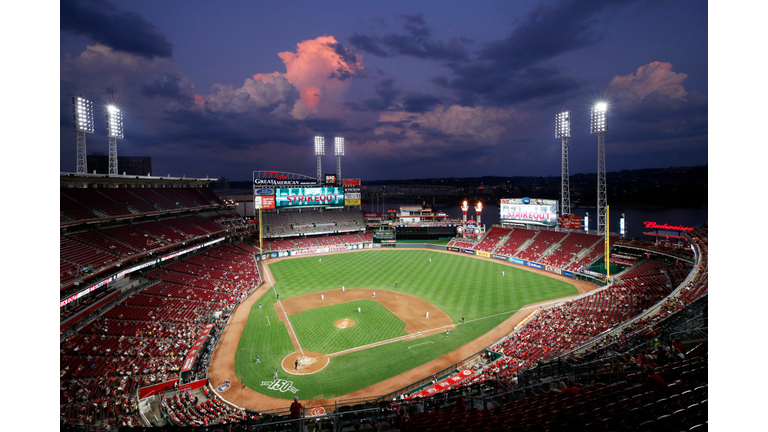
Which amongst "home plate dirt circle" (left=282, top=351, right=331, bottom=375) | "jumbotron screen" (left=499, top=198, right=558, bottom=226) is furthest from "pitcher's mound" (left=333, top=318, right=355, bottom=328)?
"jumbotron screen" (left=499, top=198, right=558, bottom=226)

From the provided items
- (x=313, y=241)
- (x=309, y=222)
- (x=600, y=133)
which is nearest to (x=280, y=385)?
(x=313, y=241)

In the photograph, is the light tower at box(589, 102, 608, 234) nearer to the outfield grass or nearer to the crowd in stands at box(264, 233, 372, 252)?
the outfield grass

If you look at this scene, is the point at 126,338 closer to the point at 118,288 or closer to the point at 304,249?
the point at 118,288

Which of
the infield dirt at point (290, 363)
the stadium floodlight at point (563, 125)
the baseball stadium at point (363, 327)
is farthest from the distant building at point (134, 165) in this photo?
the stadium floodlight at point (563, 125)

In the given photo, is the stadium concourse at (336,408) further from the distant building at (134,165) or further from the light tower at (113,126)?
the distant building at (134,165)

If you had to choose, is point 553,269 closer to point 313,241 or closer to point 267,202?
point 313,241
